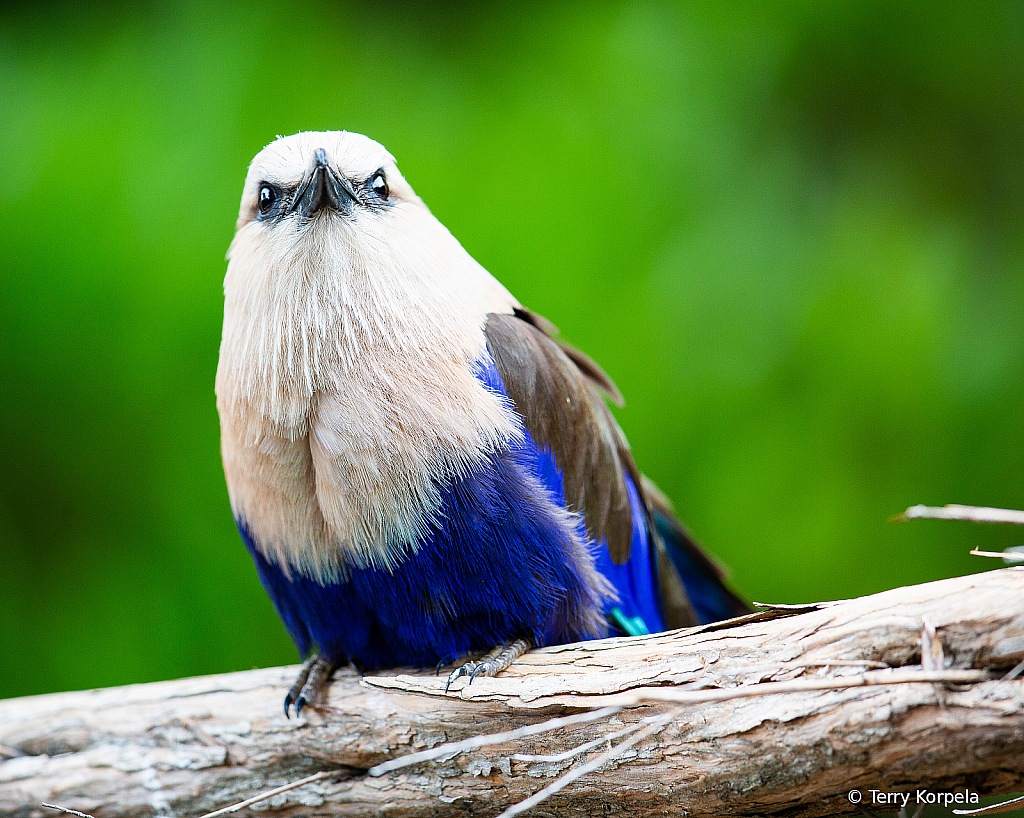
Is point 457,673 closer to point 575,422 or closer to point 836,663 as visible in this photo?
point 575,422

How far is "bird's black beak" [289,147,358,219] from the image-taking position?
1646 millimetres

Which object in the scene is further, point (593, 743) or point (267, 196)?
point (267, 196)

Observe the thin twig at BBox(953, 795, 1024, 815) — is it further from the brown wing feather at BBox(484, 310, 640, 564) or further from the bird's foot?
the bird's foot

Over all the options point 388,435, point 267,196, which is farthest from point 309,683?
point 267,196

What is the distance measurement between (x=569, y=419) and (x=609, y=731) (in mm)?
684

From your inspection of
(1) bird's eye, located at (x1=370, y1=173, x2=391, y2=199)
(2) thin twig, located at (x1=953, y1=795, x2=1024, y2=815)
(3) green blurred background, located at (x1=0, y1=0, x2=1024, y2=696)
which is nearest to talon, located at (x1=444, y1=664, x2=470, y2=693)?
(2) thin twig, located at (x1=953, y1=795, x2=1024, y2=815)

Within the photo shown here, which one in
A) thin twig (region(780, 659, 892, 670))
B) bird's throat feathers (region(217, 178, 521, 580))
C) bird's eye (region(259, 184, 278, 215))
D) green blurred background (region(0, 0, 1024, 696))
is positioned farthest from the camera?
green blurred background (region(0, 0, 1024, 696))

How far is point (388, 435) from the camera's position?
1.63m

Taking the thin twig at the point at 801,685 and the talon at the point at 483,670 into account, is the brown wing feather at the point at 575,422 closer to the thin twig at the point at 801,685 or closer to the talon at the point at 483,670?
the talon at the point at 483,670

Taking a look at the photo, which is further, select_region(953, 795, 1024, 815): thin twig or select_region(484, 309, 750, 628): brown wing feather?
select_region(484, 309, 750, 628): brown wing feather

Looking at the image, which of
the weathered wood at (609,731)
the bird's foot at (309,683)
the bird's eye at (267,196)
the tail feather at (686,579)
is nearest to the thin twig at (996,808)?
the weathered wood at (609,731)

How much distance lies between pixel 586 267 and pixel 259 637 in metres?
1.82

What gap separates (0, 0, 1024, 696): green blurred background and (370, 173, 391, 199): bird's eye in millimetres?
1232

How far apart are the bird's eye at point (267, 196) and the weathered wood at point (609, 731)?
1033 mm
